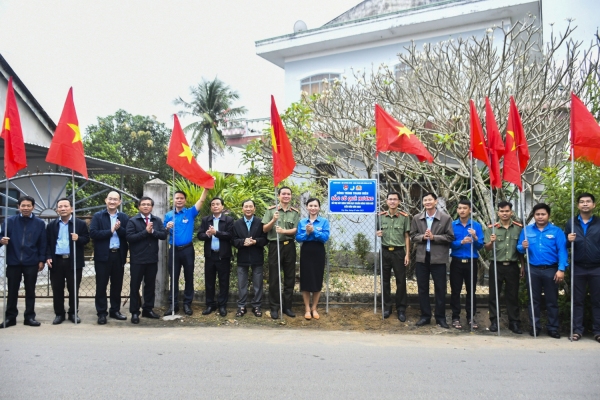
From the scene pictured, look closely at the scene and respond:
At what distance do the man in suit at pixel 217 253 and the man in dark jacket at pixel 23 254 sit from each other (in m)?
2.26

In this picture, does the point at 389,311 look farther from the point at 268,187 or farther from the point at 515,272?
the point at 268,187

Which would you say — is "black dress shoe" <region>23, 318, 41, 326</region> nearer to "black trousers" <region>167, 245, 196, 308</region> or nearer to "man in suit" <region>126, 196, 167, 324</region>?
"man in suit" <region>126, 196, 167, 324</region>

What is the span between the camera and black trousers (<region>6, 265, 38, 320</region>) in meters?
6.68

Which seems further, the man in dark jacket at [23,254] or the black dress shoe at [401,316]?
the black dress shoe at [401,316]

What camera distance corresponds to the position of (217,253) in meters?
7.30

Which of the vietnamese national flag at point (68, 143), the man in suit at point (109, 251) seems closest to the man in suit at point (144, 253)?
the man in suit at point (109, 251)

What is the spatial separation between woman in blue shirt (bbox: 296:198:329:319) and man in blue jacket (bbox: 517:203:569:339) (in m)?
2.77

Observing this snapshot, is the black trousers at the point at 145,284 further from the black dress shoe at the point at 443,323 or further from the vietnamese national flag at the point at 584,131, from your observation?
the vietnamese national flag at the point at 584,131

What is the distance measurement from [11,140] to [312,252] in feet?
14.9

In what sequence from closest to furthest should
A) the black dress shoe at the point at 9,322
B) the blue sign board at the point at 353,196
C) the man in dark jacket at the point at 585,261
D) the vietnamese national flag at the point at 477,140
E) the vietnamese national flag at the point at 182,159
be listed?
the man in dark jacket at the point at 585,261, the black dress shoe at the point at 9,322, the vietnamese national flag at the point at 477,140, the vietnamese national flag at the point at 182,159, the blue sign board at the point at 353,196

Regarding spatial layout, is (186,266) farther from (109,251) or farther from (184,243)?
(109,251)

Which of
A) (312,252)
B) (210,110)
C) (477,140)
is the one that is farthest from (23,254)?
(210,110)

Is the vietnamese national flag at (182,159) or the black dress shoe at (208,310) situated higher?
the vietnamese national flag at (182,159)

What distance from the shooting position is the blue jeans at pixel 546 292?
21.0 ft
